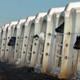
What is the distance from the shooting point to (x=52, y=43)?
36.2 meters

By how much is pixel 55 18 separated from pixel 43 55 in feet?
12.5

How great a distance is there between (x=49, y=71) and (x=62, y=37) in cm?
360

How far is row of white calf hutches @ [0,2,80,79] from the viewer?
99.8 feet

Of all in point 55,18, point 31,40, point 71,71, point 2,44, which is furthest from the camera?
point 2,44

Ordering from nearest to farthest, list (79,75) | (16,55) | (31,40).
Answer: (79,75)
(31,40)
(16,55)

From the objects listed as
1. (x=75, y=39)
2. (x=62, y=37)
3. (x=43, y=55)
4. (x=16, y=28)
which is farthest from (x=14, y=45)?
(x=75, y=39)

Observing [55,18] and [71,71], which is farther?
[55,18]

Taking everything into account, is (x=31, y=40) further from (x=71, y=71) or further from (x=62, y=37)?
(x=71, y=71)

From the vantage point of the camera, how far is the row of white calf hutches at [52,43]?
3041 centimetres

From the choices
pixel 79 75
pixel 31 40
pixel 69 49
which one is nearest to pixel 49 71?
pixel 69 49

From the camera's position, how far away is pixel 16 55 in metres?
52.2

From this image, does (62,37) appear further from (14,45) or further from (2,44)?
(2,44)

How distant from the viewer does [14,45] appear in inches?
2138

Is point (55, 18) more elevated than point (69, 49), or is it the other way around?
point (55, 18)
